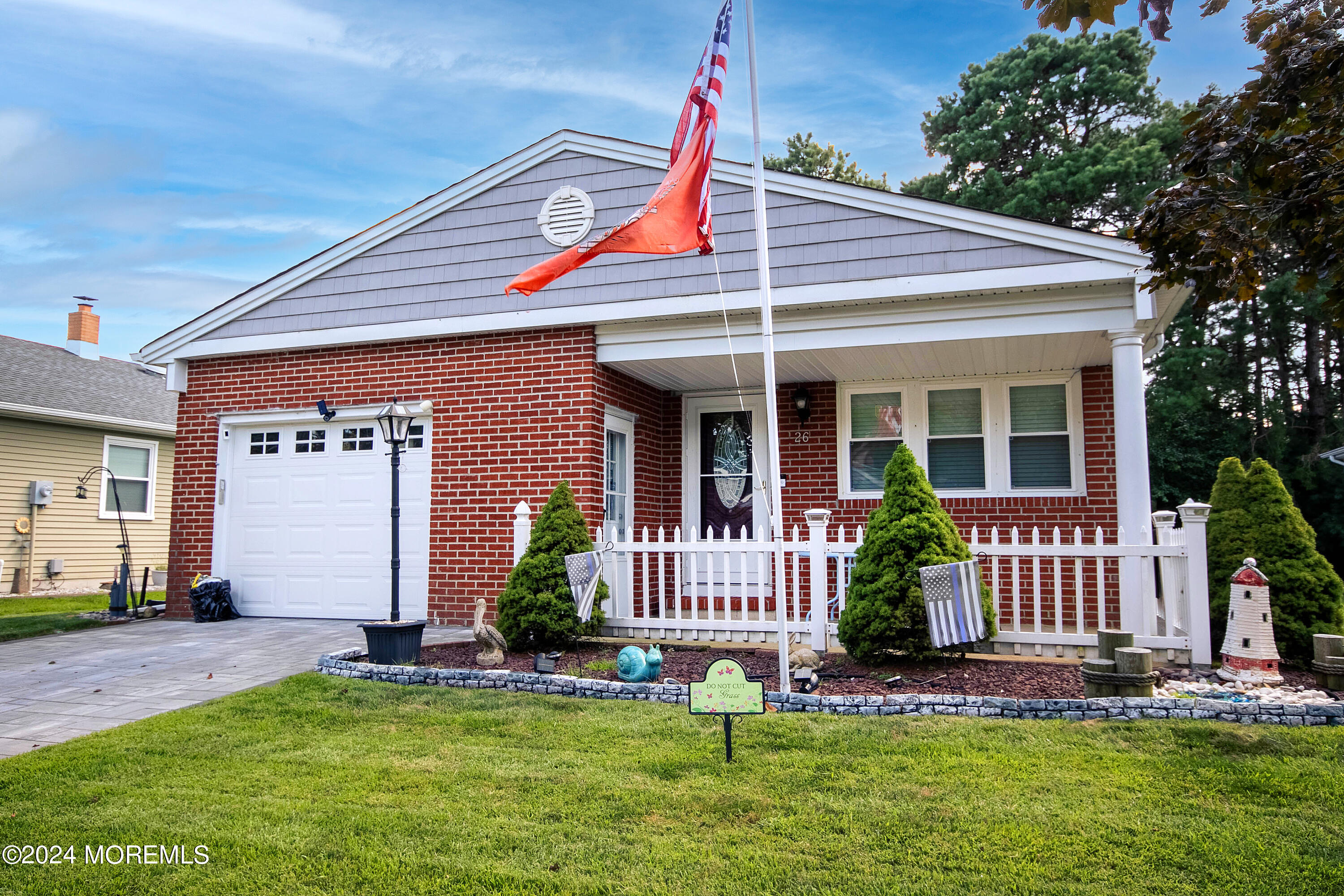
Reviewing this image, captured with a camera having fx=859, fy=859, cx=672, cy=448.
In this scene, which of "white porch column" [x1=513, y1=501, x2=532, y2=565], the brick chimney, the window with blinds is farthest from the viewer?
the brick chimney

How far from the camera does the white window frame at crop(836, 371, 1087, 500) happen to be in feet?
29.9

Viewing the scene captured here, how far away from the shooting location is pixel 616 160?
357 inches

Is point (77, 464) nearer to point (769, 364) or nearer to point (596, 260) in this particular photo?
point (596, 260)

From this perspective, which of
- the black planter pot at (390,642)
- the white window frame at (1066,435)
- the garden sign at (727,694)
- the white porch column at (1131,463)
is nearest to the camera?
the garden sign at (727,694)

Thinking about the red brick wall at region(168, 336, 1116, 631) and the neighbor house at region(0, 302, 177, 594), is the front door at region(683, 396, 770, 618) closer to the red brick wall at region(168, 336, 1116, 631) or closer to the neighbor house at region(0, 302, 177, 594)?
the red brick wall at region(168, 336, 1116, 631)

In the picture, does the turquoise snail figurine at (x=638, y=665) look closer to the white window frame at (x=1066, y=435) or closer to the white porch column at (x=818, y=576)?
the white porch column at (x=818, y=576)

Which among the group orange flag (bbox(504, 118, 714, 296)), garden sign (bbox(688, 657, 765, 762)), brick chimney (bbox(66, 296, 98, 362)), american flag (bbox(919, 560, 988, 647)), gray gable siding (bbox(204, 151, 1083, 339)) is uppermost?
brick chimney (bbox(66, 296, 98, 362))

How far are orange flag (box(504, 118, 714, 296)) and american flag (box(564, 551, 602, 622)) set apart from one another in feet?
7.92

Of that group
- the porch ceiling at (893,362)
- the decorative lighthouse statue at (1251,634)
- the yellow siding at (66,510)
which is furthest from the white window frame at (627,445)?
the yellow siding at (66,510)

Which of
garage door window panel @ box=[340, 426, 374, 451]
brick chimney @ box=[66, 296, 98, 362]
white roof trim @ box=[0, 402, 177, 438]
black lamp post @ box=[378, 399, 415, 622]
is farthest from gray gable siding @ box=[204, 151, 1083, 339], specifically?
brick chimney @ box=[66, 296, 98, 362]

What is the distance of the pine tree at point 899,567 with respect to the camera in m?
5.96

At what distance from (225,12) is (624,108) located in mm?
6731

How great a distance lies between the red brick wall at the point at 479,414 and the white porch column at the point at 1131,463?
4822mm

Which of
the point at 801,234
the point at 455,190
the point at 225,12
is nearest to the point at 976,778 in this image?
the point at 801,234
